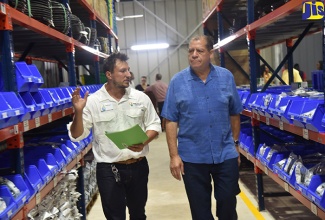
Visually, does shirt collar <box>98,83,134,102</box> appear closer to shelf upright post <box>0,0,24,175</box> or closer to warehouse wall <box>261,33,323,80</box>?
shelf upright post <box>0,0,24,175</box>

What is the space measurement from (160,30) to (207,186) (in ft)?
53.4

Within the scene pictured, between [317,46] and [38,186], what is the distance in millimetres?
13163

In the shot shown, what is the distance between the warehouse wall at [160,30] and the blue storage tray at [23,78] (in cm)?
1599

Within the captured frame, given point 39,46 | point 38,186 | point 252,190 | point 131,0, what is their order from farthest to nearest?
point 131,0
point 252,190
point 39,46
point 38,186

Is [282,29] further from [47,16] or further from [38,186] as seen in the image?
[38,186]

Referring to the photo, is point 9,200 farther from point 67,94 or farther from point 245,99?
point 245,99

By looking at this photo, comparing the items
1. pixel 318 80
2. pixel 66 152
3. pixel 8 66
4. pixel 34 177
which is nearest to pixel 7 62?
pixel 8 66

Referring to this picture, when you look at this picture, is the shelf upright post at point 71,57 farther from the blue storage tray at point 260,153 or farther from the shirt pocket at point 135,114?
the blue storage tray at point 260,153

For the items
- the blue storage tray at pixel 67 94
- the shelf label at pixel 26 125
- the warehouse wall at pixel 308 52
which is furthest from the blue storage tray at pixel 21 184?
the warehouse wall at pixel 308 52

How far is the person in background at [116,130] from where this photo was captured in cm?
358

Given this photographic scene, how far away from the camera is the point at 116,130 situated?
366 centimetres

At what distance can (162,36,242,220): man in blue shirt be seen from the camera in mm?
3375

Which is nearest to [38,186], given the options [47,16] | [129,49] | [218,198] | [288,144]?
[218,198]

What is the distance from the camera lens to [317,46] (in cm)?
1454
